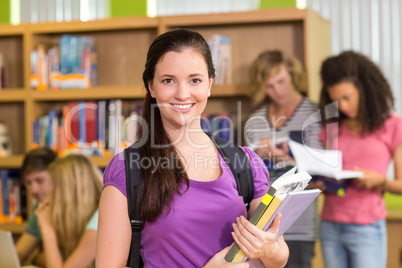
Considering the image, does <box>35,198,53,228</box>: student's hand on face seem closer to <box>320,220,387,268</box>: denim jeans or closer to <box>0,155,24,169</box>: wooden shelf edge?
<box>320,220,387,268</box>: denim jeans

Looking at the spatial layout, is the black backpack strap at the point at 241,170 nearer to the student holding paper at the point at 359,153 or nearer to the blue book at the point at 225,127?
the student holding paper at the point at 359,153

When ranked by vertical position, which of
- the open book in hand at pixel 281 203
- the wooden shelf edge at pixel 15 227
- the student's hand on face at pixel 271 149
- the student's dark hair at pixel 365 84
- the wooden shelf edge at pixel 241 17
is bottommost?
Answer: the wooden shelf edge at pixel 15 227

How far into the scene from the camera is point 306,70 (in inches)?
144

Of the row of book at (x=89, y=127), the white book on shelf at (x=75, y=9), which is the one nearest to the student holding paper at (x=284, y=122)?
the row of book at (x=89, y=127)

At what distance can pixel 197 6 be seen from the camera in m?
5.02

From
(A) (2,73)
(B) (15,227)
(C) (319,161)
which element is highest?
(A) (2,73)

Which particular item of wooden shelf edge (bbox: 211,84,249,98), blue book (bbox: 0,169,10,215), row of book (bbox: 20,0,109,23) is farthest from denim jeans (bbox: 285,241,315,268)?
row of book (bbox: 20,0,109,23)

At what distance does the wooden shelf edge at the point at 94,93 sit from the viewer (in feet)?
13.3

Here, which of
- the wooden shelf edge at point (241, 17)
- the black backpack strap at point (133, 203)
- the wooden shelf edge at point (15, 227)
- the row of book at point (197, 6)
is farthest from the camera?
the row of book at point (197, 6)

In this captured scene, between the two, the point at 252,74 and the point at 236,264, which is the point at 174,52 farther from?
the point at 252,74

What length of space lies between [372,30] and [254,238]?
3.66 m

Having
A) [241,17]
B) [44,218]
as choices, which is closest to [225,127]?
[241,17]

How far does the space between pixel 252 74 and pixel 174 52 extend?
200 cm

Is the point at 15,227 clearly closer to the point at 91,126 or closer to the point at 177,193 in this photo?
the point at 91,126
